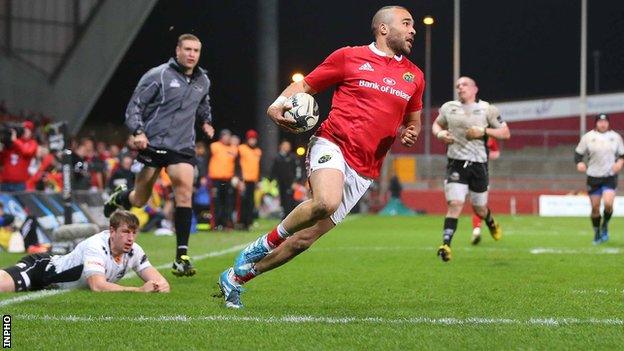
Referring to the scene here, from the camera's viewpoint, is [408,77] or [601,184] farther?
[601,184]

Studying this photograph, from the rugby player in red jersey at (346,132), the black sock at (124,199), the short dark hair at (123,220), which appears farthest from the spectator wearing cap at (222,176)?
the rugby player in red jersey at (346,132)

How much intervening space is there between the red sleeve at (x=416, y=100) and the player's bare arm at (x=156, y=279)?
2.33m

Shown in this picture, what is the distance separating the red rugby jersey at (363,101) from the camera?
7223 millimetres

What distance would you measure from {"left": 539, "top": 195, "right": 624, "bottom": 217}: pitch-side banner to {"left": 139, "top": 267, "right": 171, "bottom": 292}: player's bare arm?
26022 mm

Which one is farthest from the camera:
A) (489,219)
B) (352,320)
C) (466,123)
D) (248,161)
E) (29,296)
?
(248,161)

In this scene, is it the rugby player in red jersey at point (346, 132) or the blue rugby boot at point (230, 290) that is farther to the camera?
the blue rugby boot at point (230, 290)

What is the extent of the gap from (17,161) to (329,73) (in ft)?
39.6

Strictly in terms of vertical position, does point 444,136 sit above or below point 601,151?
above

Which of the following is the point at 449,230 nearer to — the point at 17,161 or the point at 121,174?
the point at 17,161

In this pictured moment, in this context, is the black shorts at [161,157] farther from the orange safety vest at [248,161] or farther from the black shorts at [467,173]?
the orange safety vest at [248,161]

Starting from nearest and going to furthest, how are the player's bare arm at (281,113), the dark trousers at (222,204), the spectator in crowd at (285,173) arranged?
1. the player's bare arm at (281,113)
2. the dark trousers at (222,204)
3. the spectator in crowd at (285,173)

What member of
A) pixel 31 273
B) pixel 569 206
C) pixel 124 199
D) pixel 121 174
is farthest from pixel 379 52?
pixel 569 206

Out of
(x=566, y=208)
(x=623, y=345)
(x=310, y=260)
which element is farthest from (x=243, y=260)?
(x=566, y=208)

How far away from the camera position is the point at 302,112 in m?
6.88
